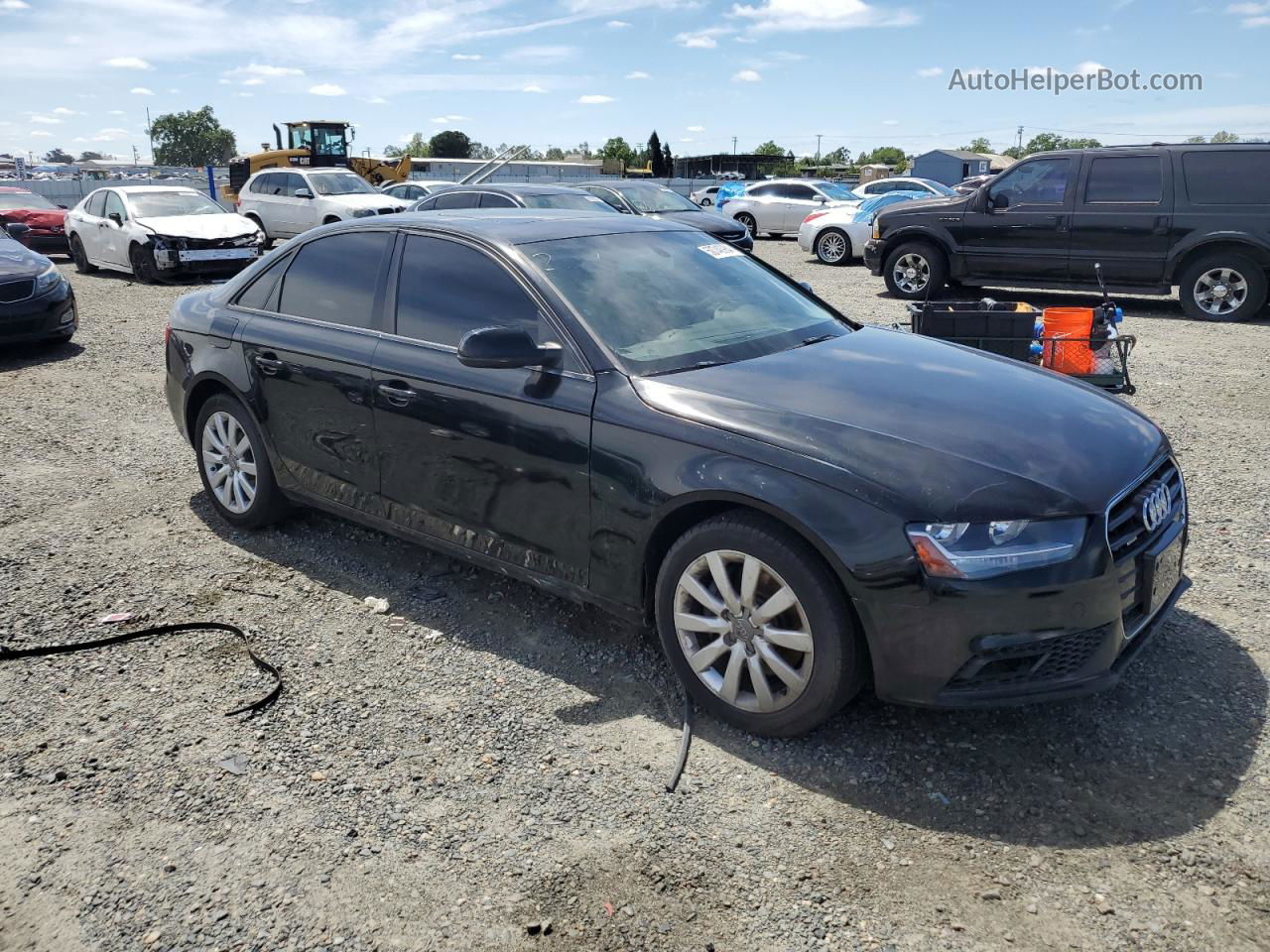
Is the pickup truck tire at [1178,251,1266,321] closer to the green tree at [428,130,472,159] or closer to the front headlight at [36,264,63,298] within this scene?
Result: the front headlight at [36,264,63,298]

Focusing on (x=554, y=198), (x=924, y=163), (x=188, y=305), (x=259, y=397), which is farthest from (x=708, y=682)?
(x=924, y=163)

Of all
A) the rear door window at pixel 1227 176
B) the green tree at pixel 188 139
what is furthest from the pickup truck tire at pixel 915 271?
the green tree at pixel 188 139

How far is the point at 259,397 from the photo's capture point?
4820mm

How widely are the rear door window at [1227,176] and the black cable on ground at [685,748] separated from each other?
35.0 ft

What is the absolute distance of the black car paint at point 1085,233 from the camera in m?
11.2

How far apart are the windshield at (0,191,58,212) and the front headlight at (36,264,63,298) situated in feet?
38.3

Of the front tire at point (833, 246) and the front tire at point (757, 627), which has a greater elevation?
the front tire at point (833, 246)

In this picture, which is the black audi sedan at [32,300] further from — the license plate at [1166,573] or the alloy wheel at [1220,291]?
the alloy wheel at [1220,291]

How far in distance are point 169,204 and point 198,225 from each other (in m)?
1.09

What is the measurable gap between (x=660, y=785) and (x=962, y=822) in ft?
2.97

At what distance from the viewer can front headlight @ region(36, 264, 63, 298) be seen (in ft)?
32.1

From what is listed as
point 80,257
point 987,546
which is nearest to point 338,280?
point 987,546

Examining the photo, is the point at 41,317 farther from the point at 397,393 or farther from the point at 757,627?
the point at 757,627

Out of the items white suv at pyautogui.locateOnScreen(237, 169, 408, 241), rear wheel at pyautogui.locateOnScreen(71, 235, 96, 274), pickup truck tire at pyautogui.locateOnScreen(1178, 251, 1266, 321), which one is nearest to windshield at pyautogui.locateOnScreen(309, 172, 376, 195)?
white suv at pyautogui.locateOnScreen(237, 169, 408, 241)
